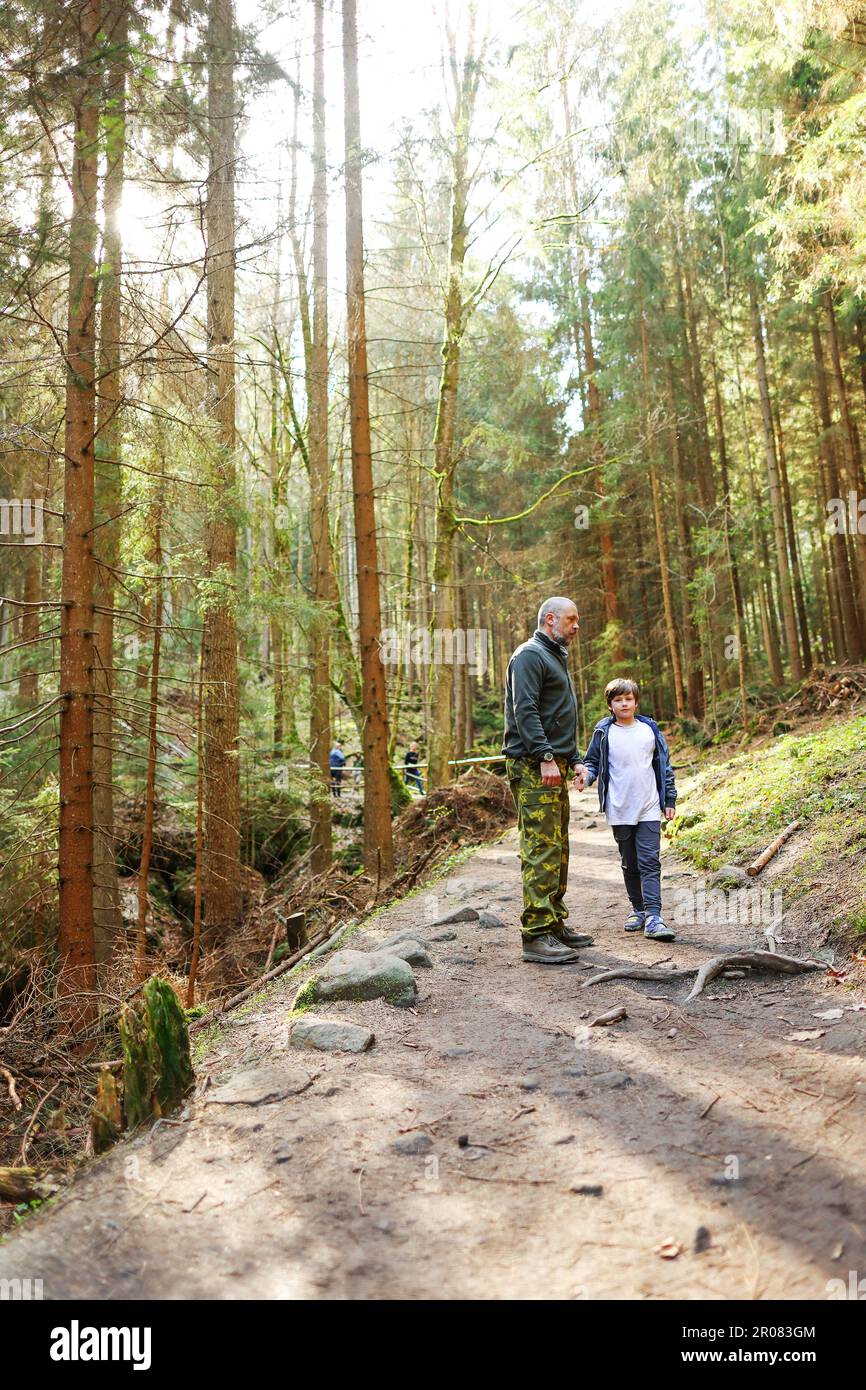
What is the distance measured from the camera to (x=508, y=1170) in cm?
303

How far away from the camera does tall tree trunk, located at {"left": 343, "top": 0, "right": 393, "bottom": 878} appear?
10.9 m

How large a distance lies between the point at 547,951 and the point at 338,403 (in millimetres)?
14285

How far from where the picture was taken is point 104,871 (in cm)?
843

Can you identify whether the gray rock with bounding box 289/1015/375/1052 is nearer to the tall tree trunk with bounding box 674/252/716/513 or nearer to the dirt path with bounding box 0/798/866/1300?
the dirt path with bounding box 0/798/866/1300

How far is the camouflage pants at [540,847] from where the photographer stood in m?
5.79

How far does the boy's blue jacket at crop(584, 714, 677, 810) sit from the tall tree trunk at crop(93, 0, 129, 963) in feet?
12.1

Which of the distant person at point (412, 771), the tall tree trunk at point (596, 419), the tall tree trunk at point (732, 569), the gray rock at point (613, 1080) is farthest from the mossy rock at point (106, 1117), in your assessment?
the tall tree trunk at point (596, 419)

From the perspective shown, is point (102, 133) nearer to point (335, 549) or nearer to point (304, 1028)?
point (304, 1028)

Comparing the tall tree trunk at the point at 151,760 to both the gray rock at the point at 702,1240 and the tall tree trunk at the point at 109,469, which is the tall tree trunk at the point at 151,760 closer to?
the tall tree trunk at the point at 109,469

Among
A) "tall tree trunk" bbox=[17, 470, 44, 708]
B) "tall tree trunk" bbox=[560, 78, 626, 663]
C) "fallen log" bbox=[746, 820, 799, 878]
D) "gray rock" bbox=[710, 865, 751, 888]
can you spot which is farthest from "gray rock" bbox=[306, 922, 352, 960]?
"tall tree trunk" bbox=[560, 78, 626, 663]

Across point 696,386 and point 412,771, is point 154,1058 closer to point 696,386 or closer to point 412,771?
point 412,771

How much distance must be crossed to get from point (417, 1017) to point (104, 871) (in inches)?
189

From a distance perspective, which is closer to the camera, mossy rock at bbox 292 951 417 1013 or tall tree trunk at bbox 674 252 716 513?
mossy rock at bbox 292 951 417 1013

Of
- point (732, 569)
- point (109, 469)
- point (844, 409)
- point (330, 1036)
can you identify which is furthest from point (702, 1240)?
point (844, 409)
